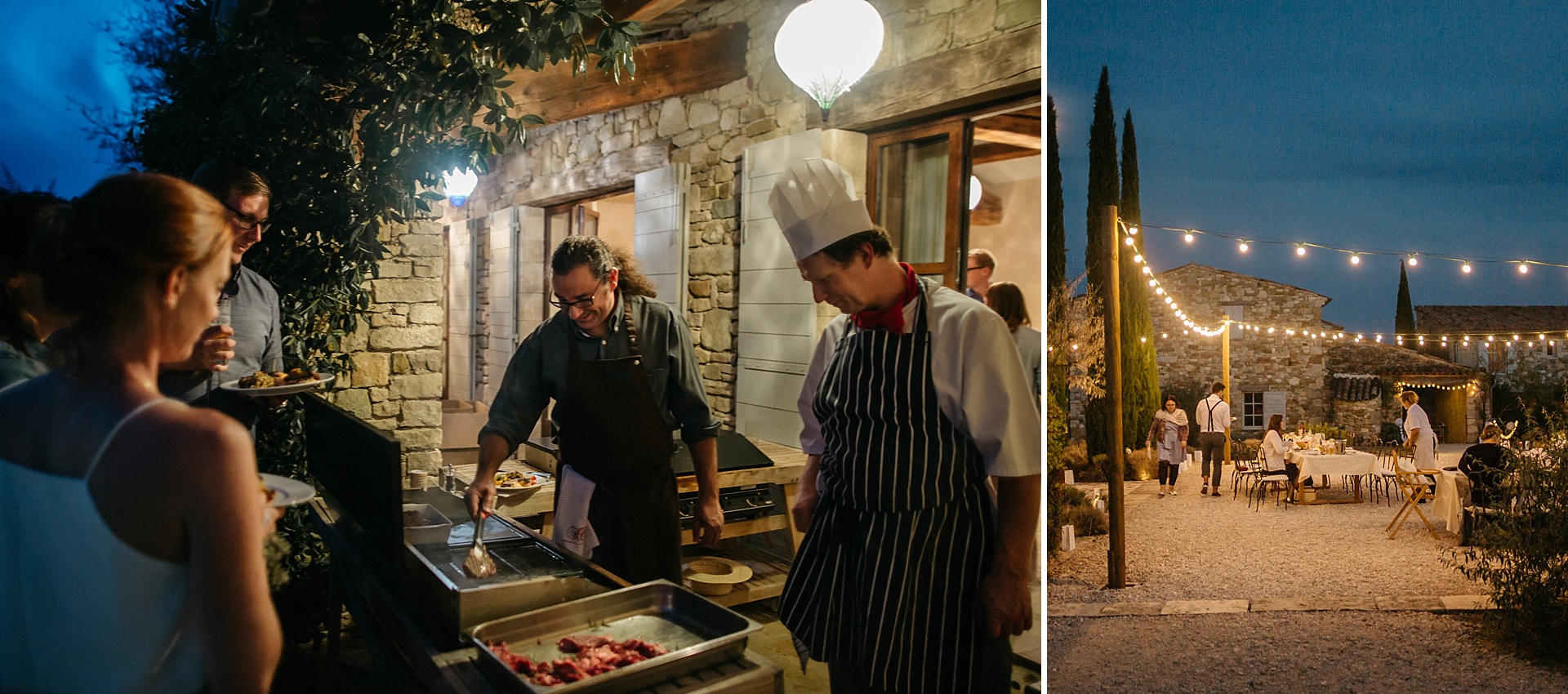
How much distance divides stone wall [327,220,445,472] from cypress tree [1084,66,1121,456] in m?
2.72

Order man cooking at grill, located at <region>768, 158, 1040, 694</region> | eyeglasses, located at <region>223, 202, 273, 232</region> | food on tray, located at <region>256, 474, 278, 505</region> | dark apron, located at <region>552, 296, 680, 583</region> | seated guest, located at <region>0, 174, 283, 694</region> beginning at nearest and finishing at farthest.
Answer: seated guest, located at <region>0, 174, 283, 694</region> < food on tray, located at <region>256, 474, 278, 505</region> < eyeglasses, located at <region>223, 202, 273, 232</region> < man cooking at grill, located at <region>768, 158, 1040, 694</region> < dark apron, located at <region>552, 296, 680, 583</region>

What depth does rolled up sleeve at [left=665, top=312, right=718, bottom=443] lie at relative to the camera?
1.96 m

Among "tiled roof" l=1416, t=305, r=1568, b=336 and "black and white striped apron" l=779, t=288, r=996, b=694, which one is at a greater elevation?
"tiled roof" l=1416, t=305, r=1568, b=336

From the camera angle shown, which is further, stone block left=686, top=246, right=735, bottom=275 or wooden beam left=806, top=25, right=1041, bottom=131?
stone block left=686, top=246, right=735, bottom=275

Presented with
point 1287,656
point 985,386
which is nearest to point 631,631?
point 985,386

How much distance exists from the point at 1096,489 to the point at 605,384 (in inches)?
116

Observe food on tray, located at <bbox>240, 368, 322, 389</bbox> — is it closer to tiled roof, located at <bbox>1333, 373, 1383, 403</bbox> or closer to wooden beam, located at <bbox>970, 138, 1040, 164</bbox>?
tiled roof, located at <bbox>1333, 373, 1383, 403</bbox>

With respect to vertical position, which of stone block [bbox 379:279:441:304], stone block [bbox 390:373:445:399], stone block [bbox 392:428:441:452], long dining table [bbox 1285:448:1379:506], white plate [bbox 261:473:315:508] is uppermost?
stone block [bbox 379:279:441:304]

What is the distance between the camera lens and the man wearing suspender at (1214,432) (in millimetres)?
3627

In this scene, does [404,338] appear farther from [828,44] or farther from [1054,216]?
[1054,216]

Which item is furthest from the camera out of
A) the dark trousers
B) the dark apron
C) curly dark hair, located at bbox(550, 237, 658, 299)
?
the dark apron

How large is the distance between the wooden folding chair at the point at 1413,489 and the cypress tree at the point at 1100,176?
1.13 metres

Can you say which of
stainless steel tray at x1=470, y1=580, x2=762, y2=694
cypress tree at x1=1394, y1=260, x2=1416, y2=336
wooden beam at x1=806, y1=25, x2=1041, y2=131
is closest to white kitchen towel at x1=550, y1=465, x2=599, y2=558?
stainless steel tray at x1=470, y1=580, x2=762, y2=694

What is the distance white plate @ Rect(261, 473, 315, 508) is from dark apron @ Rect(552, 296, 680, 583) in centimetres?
86
